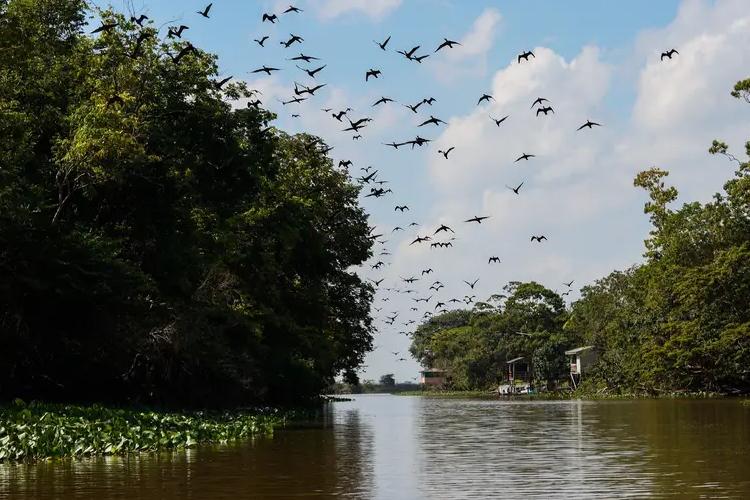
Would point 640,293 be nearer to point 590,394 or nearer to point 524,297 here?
point 590,394

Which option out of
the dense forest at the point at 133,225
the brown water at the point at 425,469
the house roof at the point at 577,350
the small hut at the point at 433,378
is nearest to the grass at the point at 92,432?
the brown water at the point at 425,469

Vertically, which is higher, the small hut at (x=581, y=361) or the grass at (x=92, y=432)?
the small hut at (x=581, y=361)

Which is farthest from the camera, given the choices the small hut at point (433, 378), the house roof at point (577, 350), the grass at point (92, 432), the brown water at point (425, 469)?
the small hut at point (433, 378)

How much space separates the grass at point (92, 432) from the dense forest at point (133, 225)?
5362 millimetres

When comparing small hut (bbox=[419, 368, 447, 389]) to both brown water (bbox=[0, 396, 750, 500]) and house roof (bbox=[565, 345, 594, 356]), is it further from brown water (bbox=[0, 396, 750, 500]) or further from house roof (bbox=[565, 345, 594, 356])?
brown water (bbox=[0, 396, 750, 500])

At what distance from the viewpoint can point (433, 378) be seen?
179 metres

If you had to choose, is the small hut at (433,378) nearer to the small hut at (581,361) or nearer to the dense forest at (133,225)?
the small hut at (581,361)

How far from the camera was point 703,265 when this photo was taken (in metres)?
72.8

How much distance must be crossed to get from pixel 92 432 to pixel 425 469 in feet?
29.1

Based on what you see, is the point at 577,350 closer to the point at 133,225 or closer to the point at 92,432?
the point at 133,225

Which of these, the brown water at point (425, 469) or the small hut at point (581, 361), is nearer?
the brown water at point (425, 469)

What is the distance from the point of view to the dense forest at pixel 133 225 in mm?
32562

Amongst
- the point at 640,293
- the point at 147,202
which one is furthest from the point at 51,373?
the point at 640,293

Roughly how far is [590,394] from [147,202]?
61709 mm
